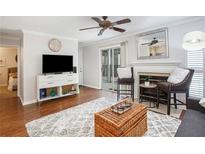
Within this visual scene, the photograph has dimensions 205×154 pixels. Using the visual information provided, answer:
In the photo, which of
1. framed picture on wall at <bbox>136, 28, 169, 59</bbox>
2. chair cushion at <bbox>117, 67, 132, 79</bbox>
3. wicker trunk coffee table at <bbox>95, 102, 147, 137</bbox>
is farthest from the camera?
chair cushion at <bbox>117, 67, 132, 79</bbox>

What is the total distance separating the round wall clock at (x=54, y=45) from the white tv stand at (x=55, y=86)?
92cm

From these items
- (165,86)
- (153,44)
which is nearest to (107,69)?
(153,44)

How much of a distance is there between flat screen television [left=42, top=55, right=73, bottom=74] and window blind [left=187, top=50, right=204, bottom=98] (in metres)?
3.61

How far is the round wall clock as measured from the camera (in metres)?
4.24

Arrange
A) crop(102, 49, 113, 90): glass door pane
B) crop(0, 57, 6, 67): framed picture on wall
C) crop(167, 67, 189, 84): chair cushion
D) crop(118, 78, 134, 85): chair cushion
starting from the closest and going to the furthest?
1. crop(167, 67, 189, 84): chair cushion
2. crop(118, 78, 134, 85): chair cushion
3. crop(102, 49, 113, 90): glass door pane
4. crop(0, 57, 6, 67): framed picture on wall

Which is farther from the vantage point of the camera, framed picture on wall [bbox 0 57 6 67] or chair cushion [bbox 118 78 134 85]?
framed picture on wall [bbox 0 57 6 67]

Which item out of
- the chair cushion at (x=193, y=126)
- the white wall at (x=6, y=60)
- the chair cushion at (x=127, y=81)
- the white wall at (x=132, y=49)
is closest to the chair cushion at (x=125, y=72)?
the chair cushion at (x=127, y=81)

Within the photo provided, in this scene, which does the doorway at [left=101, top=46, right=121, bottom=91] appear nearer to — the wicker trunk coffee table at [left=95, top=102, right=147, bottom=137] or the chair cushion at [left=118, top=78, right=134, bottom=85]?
the chair cushion at [left=118, top=78, right=134, bottom=85]

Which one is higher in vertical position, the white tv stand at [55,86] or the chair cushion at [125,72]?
the chair cushion at [125,72]

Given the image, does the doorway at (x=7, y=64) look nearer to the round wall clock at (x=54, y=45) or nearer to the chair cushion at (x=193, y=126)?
the round wall clock at (x=54, y=45)

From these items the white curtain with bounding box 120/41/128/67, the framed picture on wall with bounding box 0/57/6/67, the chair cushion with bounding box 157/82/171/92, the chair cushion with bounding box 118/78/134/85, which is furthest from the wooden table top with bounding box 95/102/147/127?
the framed picture on wall with bounding box 0/57/6/67

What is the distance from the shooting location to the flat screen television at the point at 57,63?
12.9 ft

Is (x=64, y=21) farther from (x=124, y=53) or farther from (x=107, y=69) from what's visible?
(x=107, y=69)
